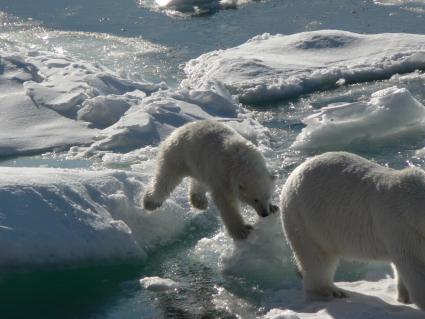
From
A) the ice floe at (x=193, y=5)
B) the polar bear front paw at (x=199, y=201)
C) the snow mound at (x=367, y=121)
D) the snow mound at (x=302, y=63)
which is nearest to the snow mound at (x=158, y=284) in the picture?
the polar bear front paw at (x=199, y=201)

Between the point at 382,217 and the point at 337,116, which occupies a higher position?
the point at 382,217

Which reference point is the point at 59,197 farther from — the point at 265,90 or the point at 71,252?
the point at 265,90

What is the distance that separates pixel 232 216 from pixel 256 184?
0.29m

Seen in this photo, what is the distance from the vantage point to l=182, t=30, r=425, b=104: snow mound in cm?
1002

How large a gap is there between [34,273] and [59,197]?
24.5 inches

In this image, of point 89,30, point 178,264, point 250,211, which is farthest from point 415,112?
point 89,30

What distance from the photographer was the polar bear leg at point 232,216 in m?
6.00

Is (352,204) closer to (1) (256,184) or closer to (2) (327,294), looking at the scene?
(2) (327,294)

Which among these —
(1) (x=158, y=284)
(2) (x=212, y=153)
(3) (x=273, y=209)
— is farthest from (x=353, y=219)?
(2) (x=212, y=153)

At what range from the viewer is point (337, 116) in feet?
28.0

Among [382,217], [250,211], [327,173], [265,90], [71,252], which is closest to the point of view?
[382,217]

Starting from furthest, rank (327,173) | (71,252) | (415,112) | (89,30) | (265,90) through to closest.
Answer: (89,30)
(265,90)
(415,112)
(71,252)
(327,173)

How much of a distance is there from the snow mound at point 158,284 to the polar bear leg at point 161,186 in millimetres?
885

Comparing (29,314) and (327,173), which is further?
(29,314)
